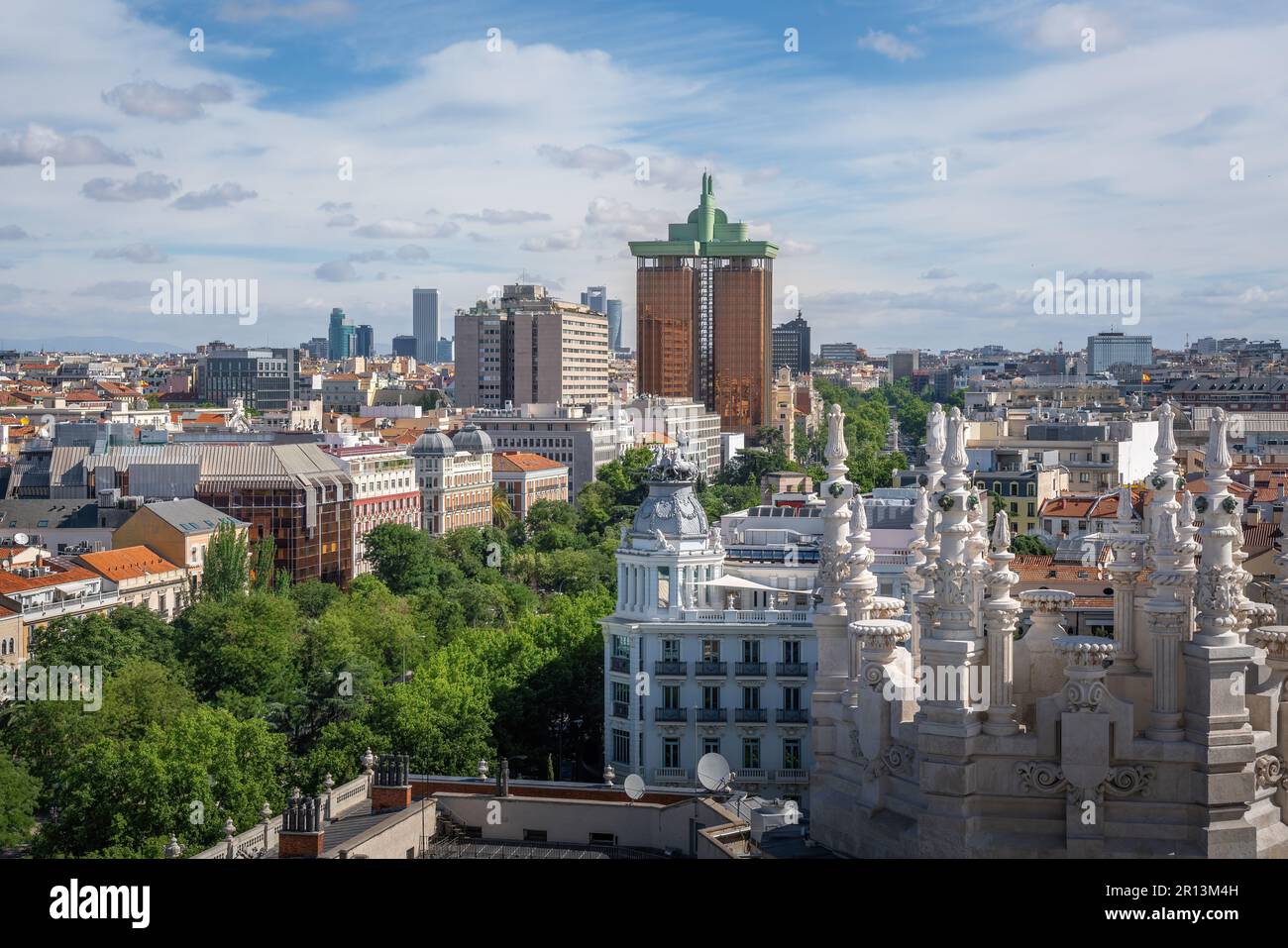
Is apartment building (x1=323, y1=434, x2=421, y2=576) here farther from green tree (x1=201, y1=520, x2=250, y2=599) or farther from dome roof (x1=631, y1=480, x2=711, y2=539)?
dome roof (x1=631, y1=480, x2=711, y2=539)

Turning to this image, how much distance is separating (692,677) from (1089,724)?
32708 millimetres

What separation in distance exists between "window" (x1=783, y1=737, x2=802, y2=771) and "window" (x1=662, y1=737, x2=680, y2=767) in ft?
8.99

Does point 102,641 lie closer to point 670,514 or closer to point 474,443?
point 670,514

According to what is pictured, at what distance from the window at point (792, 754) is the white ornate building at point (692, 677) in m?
0.03

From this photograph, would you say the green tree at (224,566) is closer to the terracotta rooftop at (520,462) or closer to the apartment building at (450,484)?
the apartment building at (450,484)

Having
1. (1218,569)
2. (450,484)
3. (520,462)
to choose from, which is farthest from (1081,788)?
(520,462)

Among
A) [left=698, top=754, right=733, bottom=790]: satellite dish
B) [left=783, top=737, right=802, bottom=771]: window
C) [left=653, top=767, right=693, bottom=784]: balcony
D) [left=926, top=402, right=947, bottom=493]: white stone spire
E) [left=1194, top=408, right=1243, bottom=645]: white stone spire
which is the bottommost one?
[left=653, top=767, right=693, bottom=784]: balcony

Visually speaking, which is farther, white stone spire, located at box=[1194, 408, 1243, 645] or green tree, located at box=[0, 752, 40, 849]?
green tree, located at box=[0, 752, 40, 849]

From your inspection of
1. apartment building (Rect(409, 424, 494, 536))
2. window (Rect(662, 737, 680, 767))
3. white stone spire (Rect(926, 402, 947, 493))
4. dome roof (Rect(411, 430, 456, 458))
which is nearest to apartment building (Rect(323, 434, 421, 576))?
dome roof (Rect(411, 430, 456, 458))

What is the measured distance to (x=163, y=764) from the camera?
39.6 metres

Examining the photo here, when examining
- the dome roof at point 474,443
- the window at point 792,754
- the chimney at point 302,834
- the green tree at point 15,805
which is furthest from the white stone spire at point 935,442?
the dome roof at point 474,443

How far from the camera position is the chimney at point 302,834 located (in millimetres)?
24531

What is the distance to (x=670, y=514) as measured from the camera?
49.2 metres

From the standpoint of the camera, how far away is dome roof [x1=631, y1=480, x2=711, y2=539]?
49.1 m
